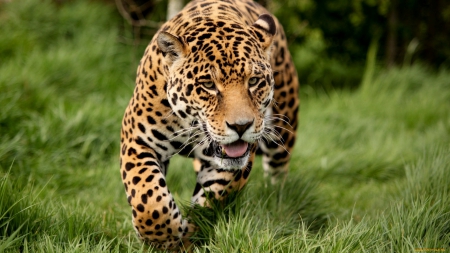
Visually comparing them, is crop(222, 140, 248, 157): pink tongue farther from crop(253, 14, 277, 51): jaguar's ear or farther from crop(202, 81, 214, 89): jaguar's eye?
crop(253, 14, 277, 51): jaguar's ear

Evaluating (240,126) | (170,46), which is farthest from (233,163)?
(170,46)

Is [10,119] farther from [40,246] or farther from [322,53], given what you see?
[322,53]

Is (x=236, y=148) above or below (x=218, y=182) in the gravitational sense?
above

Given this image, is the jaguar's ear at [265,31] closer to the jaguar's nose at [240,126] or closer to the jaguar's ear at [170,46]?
the jaguar's ear at [170,46]

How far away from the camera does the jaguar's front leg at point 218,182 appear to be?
4090 mm

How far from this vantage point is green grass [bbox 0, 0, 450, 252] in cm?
370

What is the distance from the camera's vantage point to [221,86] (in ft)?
12.0

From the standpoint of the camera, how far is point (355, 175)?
255 inches

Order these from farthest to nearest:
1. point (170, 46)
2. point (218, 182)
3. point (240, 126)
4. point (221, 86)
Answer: point (218, 182) → point (170, 46) → point (221, 86) → point (240, 126)

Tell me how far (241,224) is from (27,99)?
11.3 feet

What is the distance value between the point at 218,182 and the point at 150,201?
0.51m

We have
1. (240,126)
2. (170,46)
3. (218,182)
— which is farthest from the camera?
(218,182)

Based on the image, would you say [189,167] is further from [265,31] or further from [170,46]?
[170,46]

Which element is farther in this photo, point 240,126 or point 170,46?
point 170,46
